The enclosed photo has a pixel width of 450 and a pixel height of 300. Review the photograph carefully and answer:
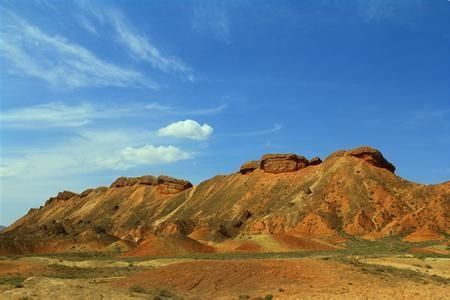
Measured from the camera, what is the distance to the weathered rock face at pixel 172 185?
11725 centimetres

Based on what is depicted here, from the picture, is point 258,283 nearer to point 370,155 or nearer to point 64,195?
point 370,155

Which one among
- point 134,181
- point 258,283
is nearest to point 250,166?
point 134,181

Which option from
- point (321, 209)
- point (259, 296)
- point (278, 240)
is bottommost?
point (259, 296)

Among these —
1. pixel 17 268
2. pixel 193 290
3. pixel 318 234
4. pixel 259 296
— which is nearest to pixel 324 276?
pixel 259 296

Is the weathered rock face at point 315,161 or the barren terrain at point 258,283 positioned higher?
the weathered rock face at point 315,161

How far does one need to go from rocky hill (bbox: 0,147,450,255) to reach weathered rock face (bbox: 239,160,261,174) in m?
0.19

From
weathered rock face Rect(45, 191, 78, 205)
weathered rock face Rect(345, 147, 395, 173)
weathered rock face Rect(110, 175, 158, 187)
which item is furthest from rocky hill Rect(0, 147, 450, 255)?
weathered rock face Rect(45, 191, 78, 205)

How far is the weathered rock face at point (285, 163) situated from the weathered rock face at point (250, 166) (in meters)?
3.87

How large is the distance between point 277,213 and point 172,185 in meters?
42.2

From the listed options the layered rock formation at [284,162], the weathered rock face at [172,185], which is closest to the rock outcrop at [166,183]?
the weathered rock face at [172,185]

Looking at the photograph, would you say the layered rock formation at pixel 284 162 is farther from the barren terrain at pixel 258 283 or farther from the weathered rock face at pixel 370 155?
the barren terrain at pixel 258 283

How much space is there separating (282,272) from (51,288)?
36.3 feet

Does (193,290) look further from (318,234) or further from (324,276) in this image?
(318,234)

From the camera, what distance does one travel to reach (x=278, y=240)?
6178 cm
